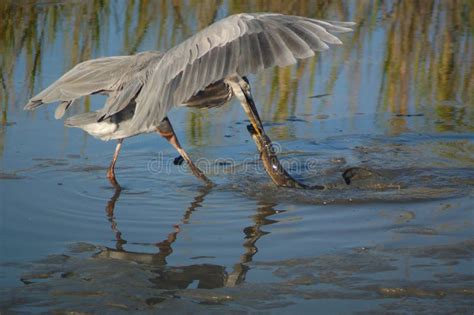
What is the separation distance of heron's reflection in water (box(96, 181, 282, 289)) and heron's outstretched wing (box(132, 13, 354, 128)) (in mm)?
745

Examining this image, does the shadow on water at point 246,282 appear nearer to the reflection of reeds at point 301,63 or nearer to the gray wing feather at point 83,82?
the gray wing feather at point 83,82

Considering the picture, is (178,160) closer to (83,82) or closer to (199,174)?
(199,174)

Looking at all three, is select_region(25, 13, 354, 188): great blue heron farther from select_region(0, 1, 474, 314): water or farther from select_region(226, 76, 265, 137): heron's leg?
select_region(0, 1, 474, 314): water

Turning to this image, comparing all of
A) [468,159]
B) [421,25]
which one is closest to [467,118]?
[468,159]

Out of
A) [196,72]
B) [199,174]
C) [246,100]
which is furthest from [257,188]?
[196,72]

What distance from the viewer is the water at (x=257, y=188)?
4305mm

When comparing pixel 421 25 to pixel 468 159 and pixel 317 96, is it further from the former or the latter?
pixel 468 159

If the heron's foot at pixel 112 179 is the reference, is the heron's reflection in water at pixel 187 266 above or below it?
below

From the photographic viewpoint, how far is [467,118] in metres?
7.51

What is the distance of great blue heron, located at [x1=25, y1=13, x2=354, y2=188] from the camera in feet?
17.5

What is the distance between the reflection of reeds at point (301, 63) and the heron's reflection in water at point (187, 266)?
1778 millimetres

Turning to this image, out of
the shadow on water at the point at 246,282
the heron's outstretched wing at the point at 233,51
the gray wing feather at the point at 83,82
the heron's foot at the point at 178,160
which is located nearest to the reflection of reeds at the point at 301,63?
the heron's foot at the point at 178,160

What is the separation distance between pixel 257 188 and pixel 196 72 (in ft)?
3.55

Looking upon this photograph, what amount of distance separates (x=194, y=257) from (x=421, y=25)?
6.14m
